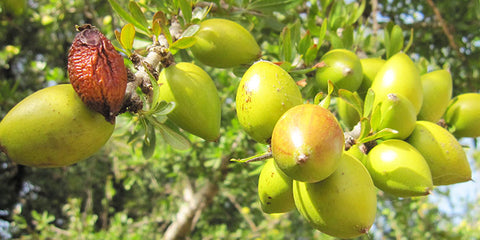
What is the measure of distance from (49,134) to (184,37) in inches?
16.8

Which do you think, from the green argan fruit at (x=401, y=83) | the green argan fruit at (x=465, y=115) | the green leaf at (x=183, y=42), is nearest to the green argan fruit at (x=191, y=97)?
the green leaf at (x=183, y=42)

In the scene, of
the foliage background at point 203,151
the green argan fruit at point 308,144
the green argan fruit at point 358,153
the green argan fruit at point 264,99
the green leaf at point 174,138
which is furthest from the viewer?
the foliage background at point 203,151

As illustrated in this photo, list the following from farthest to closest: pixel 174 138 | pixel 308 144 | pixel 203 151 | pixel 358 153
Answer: pixel 203 151 < pixel 174 138 < pixel 358 153 < pixel 308 144

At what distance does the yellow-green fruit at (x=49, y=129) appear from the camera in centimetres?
81

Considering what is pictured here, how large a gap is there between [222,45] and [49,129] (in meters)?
0.57

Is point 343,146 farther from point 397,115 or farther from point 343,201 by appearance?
point 397,115

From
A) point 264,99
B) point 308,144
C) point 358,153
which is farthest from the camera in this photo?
point 358,153

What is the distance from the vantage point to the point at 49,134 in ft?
2.64

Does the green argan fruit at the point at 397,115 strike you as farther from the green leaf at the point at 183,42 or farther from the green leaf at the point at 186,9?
the green leaf at the point at 186,9

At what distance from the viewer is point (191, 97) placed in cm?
102

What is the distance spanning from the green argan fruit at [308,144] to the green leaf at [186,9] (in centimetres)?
60

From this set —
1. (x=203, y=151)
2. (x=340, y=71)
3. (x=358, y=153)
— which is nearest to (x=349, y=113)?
(x=340, y=71)

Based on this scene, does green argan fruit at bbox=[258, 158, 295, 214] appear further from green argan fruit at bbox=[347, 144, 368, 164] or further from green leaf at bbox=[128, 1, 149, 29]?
green leaf at bbox=[128, 1, 149, 29]

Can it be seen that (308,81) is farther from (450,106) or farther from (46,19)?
(46,19)
